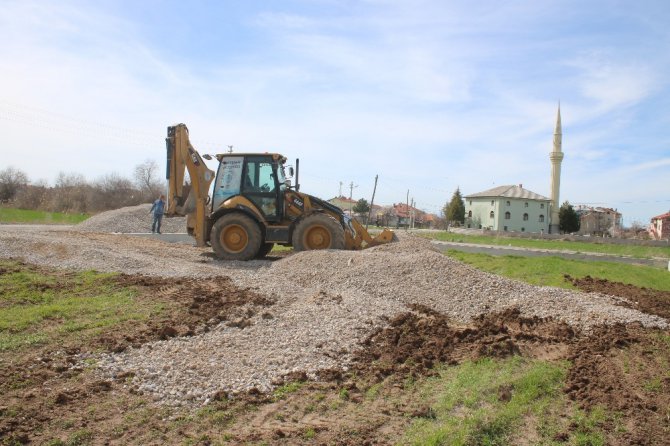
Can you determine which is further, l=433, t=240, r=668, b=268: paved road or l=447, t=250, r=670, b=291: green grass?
l=433, t=240, r=668, b=268: paved road

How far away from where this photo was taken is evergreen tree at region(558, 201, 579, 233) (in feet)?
241

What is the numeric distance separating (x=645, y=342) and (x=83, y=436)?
7.27 m

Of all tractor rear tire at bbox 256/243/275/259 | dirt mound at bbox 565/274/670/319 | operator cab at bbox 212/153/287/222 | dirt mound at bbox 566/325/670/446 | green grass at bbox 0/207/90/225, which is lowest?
dirt mound at bbox 566/325/670/446

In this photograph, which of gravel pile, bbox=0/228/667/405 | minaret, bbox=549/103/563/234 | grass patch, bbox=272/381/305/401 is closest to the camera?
grass patch, bbox=272/381/305/401

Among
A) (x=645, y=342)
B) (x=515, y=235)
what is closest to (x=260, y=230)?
(x=645, y=342)

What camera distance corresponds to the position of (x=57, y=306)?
8.62m

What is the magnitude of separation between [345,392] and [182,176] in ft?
37.4

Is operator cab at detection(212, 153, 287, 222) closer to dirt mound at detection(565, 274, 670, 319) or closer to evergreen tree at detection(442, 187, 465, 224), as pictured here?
dirt mound at detection(565, 274, 670, 319)

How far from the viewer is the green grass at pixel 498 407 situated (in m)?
5.01

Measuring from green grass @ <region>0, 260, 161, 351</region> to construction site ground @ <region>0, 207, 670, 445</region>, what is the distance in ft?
0.40

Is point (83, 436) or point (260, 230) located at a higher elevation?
point (260, 230)

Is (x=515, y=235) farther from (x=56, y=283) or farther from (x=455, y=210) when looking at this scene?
(x=56, y=283)

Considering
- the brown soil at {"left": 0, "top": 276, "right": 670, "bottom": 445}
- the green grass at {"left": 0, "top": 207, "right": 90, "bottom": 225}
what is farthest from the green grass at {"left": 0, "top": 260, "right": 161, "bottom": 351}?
the green grass at {"left": 0, "top": 207, "right": 90, "bottom": 225}

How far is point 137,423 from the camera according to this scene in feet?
16.4
